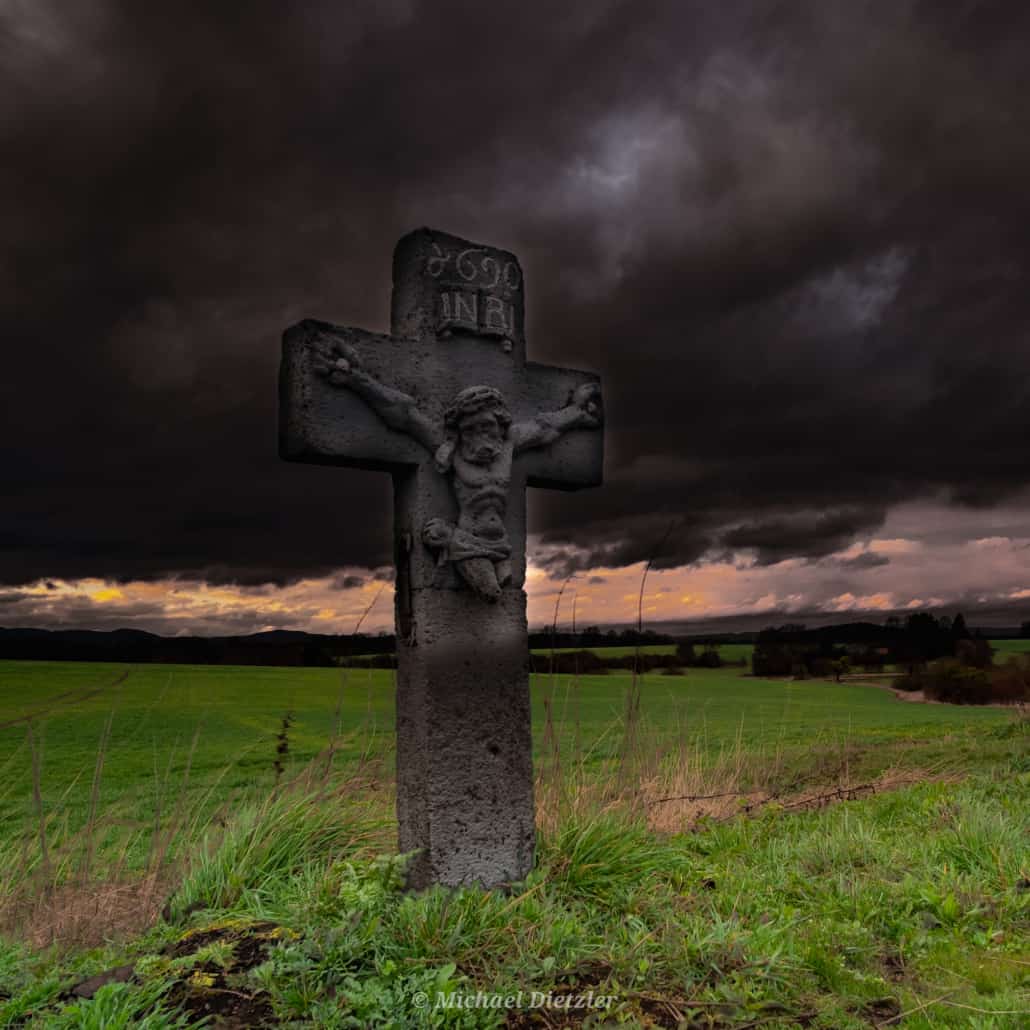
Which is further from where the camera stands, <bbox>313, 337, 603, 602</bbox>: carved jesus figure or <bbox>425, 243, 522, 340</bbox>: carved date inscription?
<bbox>425, 243, 522, 340</bbox>: carved date inscription

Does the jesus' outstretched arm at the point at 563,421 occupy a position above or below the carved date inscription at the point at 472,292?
below

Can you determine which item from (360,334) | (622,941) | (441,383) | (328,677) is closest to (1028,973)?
(622,941)

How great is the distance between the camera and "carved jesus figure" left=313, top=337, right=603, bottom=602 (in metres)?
4.11

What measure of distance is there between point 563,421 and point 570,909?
2.52m

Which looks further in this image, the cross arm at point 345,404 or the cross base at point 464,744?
the cross arm at point 345,404

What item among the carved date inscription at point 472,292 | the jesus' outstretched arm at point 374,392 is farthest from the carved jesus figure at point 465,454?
the carved date inscription at point 472,292

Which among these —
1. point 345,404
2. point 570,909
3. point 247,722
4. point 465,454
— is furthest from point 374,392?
point 247,722

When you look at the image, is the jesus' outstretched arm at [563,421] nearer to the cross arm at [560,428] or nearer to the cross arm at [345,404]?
the cross arm at [560,428]

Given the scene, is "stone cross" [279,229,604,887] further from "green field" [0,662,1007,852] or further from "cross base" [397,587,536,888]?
"green field" [0,662,1007,852]

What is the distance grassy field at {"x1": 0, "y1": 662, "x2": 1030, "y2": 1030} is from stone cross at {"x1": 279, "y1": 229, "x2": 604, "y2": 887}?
373 millimetres

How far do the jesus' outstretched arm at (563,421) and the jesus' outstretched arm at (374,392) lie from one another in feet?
1.66

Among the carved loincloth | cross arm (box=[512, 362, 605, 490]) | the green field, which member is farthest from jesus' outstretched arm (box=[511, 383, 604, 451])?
the green field

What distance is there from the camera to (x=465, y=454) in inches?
168

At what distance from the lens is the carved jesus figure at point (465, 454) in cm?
411
